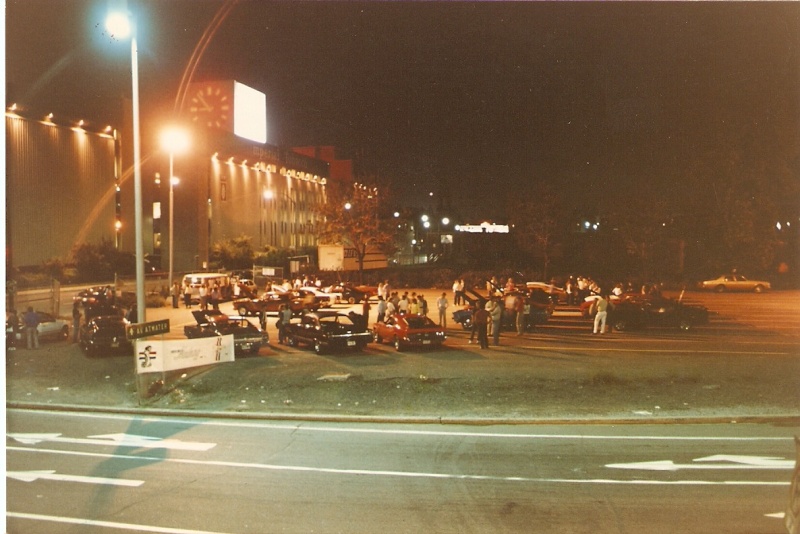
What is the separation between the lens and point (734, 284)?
51906 millimetres

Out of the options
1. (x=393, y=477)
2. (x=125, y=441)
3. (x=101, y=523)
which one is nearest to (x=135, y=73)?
(x=125, y=441)

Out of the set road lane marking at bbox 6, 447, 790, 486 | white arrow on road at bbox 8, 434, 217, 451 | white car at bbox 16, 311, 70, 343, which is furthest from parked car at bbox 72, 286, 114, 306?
road lane marking at bbox 6, 447, 790, 486

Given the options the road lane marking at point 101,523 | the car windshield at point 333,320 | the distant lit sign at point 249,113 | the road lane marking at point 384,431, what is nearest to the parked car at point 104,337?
the car windshield at point 333,320

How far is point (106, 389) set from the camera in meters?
18.4

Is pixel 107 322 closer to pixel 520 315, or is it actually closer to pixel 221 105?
pixel 520 315

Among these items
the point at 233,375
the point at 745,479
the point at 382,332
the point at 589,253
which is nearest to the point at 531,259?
the point at 589,253

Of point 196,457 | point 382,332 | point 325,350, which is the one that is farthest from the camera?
point 382,332

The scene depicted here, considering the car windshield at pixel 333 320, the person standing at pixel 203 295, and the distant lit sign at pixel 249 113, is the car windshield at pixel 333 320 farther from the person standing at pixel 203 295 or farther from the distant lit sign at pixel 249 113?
the distant lit sign at pixel 249 113

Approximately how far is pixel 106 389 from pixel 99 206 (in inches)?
1956

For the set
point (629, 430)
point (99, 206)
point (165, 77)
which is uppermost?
point (165, 77)

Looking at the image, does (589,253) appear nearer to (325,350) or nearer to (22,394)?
(325,350)

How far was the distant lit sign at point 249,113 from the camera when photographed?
80438 millimetres

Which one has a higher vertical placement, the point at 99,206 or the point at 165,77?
the point at 165,77

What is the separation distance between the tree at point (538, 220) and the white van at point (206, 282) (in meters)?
30.1
